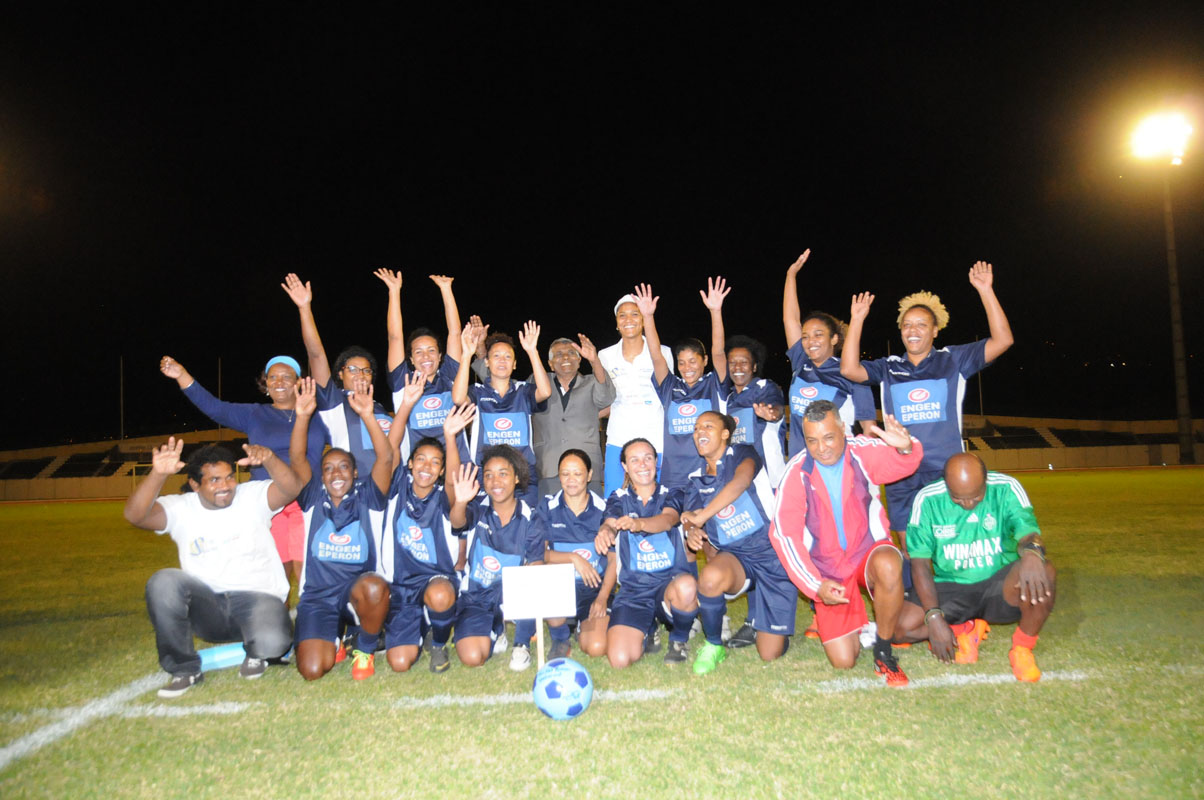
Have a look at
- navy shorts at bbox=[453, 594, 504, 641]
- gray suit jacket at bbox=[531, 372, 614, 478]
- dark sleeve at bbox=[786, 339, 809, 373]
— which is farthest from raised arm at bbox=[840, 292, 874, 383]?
navy shorts at bbox=[453, 594, 504, 641]

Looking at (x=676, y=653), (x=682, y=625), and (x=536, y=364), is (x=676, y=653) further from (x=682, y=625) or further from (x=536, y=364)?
(x=536, y=364)

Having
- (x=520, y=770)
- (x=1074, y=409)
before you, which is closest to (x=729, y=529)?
(x=520, y=770)

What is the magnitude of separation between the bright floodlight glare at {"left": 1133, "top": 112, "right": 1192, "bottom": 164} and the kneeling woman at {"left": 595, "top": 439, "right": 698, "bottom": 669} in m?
23.0

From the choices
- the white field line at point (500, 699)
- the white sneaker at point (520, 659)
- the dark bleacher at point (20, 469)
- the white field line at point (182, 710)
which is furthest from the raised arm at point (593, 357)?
the dark bleacher at point (20, 469)

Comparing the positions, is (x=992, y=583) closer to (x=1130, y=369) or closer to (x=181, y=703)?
(x=181, y=703)

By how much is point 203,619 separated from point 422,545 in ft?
4.22

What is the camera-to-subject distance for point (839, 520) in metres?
4.25

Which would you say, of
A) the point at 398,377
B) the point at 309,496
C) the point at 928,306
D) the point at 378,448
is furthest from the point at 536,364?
the point at 928,306

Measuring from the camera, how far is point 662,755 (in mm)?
2871

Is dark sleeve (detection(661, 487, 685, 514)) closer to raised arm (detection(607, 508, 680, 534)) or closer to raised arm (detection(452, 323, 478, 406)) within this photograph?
raised arm (detection(607, 508, 680, 534))

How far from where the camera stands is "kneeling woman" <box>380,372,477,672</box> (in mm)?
4461

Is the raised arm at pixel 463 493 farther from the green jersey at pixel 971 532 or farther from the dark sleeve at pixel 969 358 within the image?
the dark sleeve at pixel 969 358

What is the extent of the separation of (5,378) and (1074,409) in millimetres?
59439

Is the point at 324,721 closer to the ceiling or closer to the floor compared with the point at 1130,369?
closer to the floor
